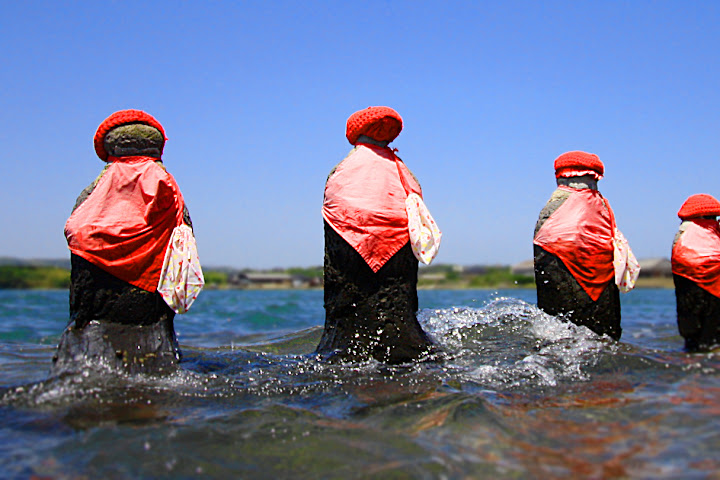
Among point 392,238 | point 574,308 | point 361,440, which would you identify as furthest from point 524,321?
point 361,440

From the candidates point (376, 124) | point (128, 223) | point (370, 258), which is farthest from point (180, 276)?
Answer: point (376, 124)

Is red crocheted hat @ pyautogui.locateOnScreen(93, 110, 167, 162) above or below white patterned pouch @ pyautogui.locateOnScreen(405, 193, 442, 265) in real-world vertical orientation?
above

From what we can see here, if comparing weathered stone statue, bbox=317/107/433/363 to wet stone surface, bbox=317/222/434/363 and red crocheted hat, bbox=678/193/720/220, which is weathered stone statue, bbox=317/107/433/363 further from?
red crocheted hat, bbox=678/193/720/220

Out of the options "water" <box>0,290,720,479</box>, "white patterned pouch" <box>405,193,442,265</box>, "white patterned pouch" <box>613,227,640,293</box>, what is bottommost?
"water" <box>0,290,720,479</box>

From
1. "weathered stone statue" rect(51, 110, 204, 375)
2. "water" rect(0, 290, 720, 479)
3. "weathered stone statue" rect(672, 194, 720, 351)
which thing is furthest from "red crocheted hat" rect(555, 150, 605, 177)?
"weathered stone statue" rect(51, 110, 204, 375)

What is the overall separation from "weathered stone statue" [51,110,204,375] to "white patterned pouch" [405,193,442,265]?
1650mm

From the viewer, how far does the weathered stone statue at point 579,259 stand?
5805 mm

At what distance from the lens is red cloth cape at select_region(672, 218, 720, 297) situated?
Result: 555 cm

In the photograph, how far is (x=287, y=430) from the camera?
3562 mm

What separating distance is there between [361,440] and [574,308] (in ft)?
10.4

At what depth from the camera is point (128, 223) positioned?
4559 millimetres

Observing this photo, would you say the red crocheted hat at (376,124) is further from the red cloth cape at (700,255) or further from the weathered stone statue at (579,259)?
the red cloth cape at (700,255)

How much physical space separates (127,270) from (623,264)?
13.8 feet

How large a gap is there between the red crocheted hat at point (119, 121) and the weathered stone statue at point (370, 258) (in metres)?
1.47
